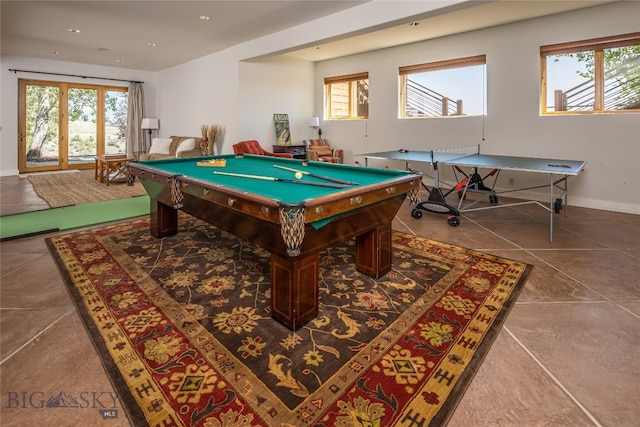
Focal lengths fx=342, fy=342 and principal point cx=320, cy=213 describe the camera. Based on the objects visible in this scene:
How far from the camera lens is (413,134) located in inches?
264

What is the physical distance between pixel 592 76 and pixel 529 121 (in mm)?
929

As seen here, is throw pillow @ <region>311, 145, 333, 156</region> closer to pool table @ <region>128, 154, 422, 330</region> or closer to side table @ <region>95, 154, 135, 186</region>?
side table @ <region>95, 154, 135, 186</region>

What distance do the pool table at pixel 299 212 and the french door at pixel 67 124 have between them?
7.44 meters

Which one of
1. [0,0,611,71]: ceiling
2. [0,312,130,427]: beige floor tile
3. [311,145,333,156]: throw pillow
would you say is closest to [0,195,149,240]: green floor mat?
[0,312,130,427]: beige floor tile

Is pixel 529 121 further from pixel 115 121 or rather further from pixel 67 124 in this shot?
pixel 67 124

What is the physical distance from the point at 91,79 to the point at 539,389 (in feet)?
35.6

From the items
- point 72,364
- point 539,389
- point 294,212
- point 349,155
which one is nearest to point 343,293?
point 294,212

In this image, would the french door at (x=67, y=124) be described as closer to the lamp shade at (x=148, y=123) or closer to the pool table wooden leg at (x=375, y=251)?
the lamp shade at (x=148, y=123)

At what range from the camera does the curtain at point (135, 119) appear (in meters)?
9.34

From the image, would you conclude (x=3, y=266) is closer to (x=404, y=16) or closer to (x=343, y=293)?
(x=343, y=293)

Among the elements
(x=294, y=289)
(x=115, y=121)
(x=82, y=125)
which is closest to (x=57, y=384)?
(x=294, y=289)

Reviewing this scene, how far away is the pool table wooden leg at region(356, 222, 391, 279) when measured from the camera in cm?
257

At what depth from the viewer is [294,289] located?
192cm

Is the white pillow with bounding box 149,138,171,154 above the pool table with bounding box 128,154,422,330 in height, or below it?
above
